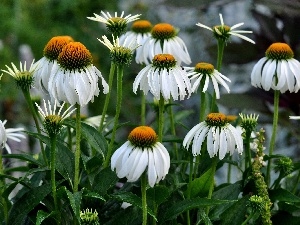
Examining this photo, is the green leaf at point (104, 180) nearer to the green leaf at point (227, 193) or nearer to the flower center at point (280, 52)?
the green leaf at point (227, 193)

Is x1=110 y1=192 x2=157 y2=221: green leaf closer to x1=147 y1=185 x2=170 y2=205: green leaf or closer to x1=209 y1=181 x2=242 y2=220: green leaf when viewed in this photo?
Answer: x1=147 y1=185 x2=170 y2=205: green leaf

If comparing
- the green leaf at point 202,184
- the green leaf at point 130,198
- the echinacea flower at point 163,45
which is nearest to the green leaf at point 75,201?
the green leaf at point 130,198

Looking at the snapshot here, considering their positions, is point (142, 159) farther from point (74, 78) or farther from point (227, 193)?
point (227, 193)

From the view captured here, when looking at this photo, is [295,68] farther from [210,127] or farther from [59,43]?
[59,43]

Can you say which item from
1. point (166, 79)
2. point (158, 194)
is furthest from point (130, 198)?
point (166, 79)

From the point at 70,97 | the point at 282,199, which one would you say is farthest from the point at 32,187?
the point at 282,199

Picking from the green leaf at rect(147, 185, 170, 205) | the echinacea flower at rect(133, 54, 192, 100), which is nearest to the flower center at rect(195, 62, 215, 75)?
the echinacea flower at rect(133, 54, 192, 100)
